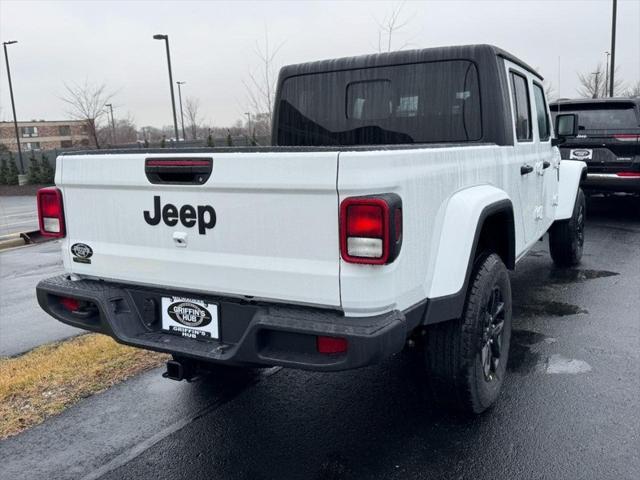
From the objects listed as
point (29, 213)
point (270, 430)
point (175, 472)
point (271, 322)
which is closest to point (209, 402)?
point (270, 430)

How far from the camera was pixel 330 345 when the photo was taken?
248 centimetres

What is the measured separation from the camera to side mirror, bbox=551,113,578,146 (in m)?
5.47

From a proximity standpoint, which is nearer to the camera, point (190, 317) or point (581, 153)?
point (190, 317)

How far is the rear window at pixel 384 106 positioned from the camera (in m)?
3.90

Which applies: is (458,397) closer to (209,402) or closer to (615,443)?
(615,443)

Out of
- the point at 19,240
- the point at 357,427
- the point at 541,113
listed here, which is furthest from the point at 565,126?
the point at 19,240

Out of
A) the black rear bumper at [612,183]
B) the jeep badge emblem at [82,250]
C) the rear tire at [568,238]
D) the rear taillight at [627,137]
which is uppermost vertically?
the rear taillight at [627,137]

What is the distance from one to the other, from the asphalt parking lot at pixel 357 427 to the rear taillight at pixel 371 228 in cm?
119

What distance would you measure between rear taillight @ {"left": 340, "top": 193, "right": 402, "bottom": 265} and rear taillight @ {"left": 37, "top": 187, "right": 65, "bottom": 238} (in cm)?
174

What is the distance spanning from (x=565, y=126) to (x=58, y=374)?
4828 millimetres

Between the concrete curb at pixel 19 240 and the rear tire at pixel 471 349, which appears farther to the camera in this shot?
the concrete curb at pixel 19 240

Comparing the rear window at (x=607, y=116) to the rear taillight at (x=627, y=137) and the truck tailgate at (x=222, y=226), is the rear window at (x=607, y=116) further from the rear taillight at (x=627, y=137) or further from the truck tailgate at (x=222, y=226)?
the truck tailgate at (x=222, y=226)

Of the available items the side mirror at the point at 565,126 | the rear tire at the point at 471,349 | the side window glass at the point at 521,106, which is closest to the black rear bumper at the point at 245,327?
the rear tire at the point at 471,349

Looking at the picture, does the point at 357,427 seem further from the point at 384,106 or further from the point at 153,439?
the point at 384,106
